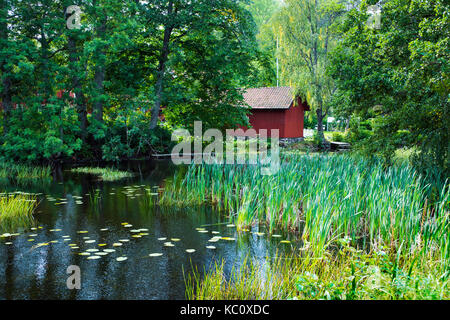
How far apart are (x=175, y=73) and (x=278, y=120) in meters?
10.9

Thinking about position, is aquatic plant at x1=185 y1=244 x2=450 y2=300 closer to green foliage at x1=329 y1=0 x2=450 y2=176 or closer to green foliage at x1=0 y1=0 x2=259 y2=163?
green foliage at x1=329 y1=0 x2=450 y2=176

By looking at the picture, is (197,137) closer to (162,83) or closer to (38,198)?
(162,83)

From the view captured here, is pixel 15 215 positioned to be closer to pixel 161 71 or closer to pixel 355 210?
pixel 355 210

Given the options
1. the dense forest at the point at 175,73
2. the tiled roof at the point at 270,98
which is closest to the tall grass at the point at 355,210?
the dense forest at the point at 175,73

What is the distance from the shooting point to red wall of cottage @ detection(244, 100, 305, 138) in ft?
92.2

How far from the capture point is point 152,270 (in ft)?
14.9

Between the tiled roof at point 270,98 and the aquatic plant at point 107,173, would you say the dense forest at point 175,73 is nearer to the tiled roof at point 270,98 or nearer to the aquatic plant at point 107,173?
the aquatic plant at point 107,173

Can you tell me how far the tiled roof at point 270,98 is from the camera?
2775 cm

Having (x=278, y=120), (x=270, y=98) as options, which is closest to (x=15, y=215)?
(x=278, y=120)

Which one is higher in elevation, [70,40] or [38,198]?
[70,40]

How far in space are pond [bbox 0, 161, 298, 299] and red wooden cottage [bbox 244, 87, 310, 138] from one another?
66.2 feet
